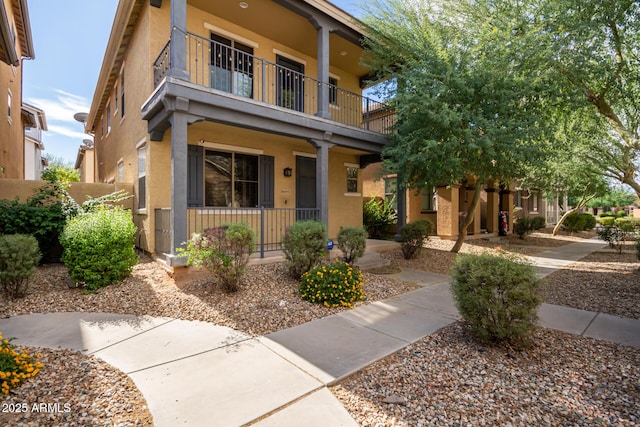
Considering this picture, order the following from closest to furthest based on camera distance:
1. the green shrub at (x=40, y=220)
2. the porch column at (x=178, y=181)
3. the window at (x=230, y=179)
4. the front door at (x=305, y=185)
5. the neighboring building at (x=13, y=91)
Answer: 1. the porch column at (x=178, y=181)
2. the green shrub at (x=40, y=220)
3. the window at (x=230, y=179)
4. the front door at (x=305, y=185)
5. the neighboring building at (x=13, y=91)

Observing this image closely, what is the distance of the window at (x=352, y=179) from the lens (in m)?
11.8

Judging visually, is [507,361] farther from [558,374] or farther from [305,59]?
[305,59]

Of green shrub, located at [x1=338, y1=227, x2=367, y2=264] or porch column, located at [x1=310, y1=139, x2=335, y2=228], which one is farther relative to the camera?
porch column, located at [x1=310, y1=139, x2=335, y2=228]

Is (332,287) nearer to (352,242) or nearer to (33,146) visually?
(352,242)

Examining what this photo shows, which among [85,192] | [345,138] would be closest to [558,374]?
[345,138]

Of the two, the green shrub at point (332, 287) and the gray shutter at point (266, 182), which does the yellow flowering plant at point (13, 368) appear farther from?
the gray shutter at point (266, 182)

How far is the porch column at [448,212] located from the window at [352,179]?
155 inches

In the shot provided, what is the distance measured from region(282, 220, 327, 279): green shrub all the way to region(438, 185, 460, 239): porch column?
28.9ft

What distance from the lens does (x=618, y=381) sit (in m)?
2.96

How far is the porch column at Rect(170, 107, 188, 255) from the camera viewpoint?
5984mm

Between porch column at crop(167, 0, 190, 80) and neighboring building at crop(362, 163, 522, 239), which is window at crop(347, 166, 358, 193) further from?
porch column at crop(167, 0, 190, 80)

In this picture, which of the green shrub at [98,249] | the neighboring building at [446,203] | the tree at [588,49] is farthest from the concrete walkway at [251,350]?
the neighboring building at [446,203]

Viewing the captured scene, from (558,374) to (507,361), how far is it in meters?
0.42

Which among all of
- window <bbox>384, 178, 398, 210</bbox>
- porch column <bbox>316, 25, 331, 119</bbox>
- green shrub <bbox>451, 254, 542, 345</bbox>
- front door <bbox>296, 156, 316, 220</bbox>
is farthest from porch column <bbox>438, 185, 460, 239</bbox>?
green shrub <bbox>451, 254, 542, 345</bbox>
